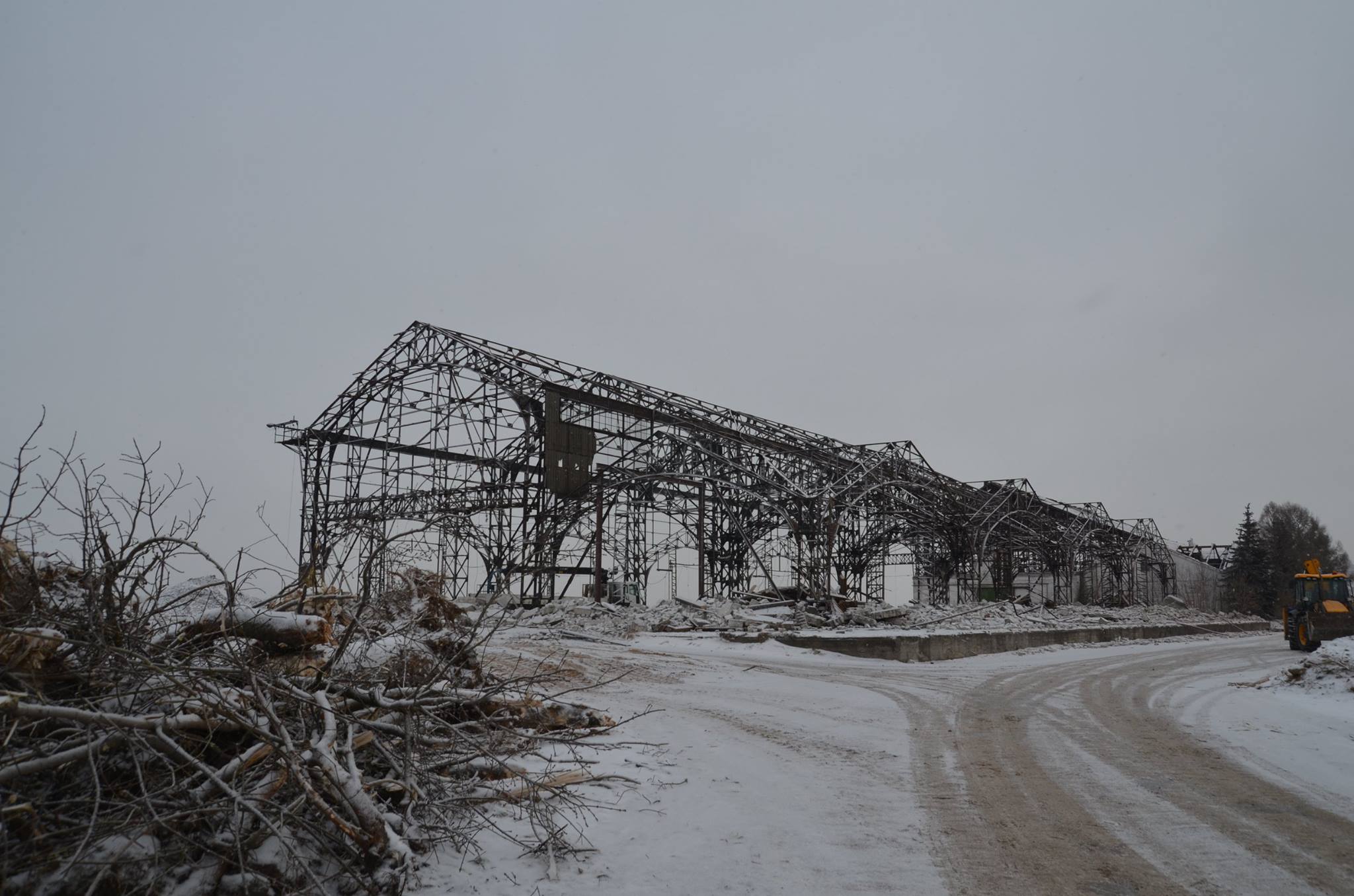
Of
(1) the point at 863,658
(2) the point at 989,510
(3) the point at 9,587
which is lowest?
(1) the point at 863,658

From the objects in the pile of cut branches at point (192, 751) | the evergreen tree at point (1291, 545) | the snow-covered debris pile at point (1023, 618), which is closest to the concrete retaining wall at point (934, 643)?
the snow-covered debris pile at point (1023, 618)

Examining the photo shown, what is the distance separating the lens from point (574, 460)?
28.0 metres

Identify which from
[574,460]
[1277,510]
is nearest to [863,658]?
[574,460]

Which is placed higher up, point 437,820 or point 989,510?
point 989,510

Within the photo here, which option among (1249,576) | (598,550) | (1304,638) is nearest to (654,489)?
(598,550)

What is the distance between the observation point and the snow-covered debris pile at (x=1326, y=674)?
12727 mm

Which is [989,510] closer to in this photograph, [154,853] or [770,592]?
[770,592]

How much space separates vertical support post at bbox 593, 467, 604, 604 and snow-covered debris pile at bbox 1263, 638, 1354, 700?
18798 mm

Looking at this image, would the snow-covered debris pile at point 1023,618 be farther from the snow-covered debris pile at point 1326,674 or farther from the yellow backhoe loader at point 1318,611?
the snow-covered debris pile at point 1326,674

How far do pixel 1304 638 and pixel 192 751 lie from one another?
2508 centimetres

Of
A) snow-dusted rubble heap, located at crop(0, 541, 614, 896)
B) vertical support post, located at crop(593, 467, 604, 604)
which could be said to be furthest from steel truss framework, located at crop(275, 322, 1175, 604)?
snow-dusted rubble heap, located at crop(0, 541, 614, 896)

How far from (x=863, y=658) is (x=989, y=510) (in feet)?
62.5

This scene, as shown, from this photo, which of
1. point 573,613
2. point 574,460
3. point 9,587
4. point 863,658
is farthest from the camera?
point 574,460

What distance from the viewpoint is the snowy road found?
16.2ft
